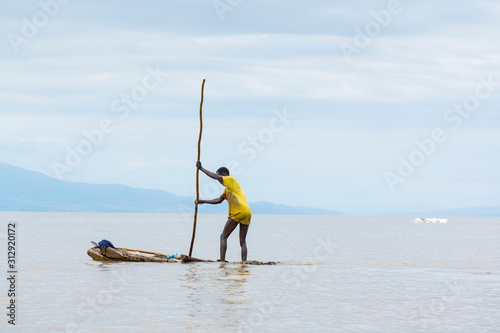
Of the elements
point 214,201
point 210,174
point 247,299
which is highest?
point 210,174

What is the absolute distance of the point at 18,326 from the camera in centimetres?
991

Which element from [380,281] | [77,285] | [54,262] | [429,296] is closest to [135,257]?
[54,262]

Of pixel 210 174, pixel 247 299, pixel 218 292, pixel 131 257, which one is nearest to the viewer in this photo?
pixel 247 299

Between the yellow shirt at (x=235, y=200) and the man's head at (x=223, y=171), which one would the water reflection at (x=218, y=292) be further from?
the man's head at (x=223, y=171)

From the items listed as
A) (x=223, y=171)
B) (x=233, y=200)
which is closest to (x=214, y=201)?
(x=233, y=200)

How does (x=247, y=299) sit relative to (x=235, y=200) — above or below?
below

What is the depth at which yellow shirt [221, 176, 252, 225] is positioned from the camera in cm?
1886

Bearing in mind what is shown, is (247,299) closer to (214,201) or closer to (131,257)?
(214,201)

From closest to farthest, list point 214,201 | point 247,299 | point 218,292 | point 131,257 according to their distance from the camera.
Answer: point 247,299
point 218,292
point 214,201
point 131,257

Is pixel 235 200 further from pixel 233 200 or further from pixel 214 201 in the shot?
pixel 214 201

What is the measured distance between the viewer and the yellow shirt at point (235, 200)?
18.9 meters

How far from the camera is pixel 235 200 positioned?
1895 centimetres

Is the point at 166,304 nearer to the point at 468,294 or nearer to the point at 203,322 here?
the point at 203,322

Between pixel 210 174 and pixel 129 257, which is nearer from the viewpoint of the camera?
pixel 210 174
